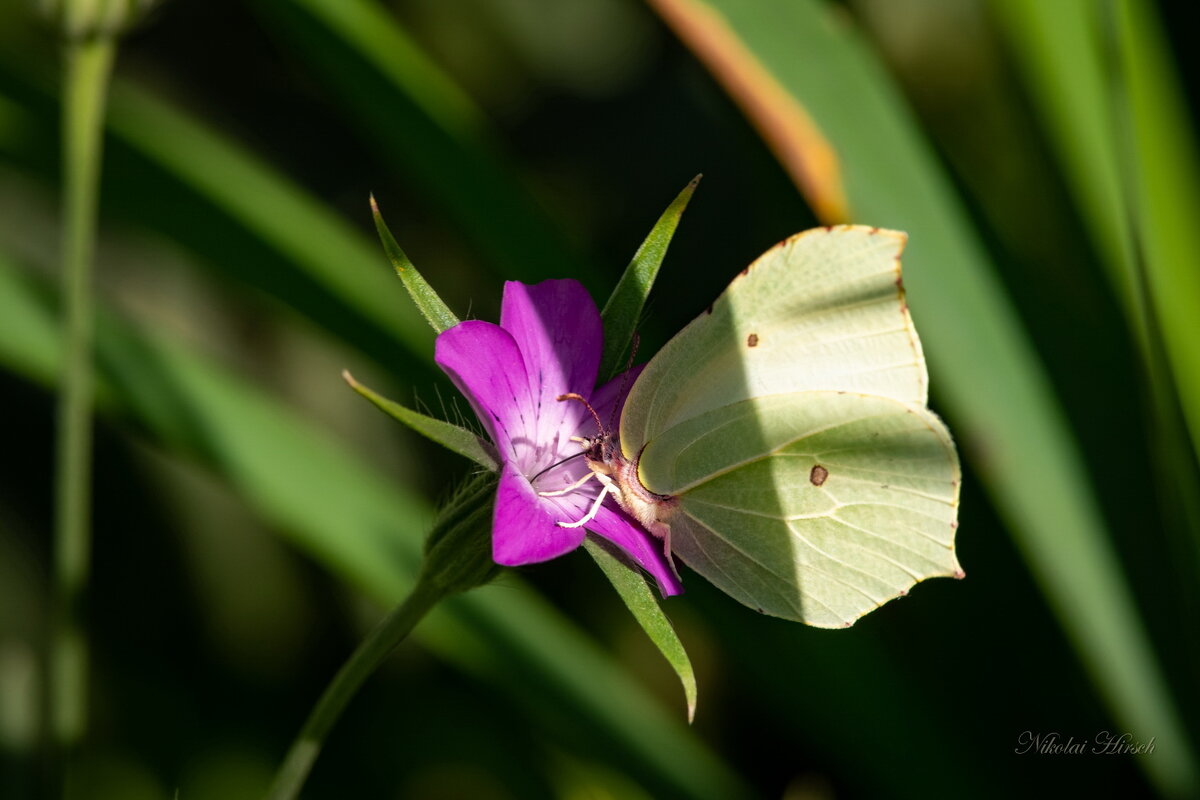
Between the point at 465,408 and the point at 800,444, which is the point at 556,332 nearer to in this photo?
the point at 800,444

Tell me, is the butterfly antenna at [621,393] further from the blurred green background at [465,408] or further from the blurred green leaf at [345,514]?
the blurred green leaf at [345,514]

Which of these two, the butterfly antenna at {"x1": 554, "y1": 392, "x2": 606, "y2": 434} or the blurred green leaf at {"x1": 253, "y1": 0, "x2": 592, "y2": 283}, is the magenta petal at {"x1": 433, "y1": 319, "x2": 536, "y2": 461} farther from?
the blurred green leaf at {"x1": 253, "y1": 0, "x2": 592, "y2": 283}

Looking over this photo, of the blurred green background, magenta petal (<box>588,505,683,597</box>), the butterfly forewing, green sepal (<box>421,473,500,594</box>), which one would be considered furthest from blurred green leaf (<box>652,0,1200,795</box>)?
green sepal (<box>421,473,500,594</box>)

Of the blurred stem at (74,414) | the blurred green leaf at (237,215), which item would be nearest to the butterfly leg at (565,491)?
the blurred stem at (74,414)

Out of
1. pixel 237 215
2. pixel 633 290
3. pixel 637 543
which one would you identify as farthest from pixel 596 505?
pixel 237 215

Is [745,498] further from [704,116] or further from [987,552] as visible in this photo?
[704,116]
